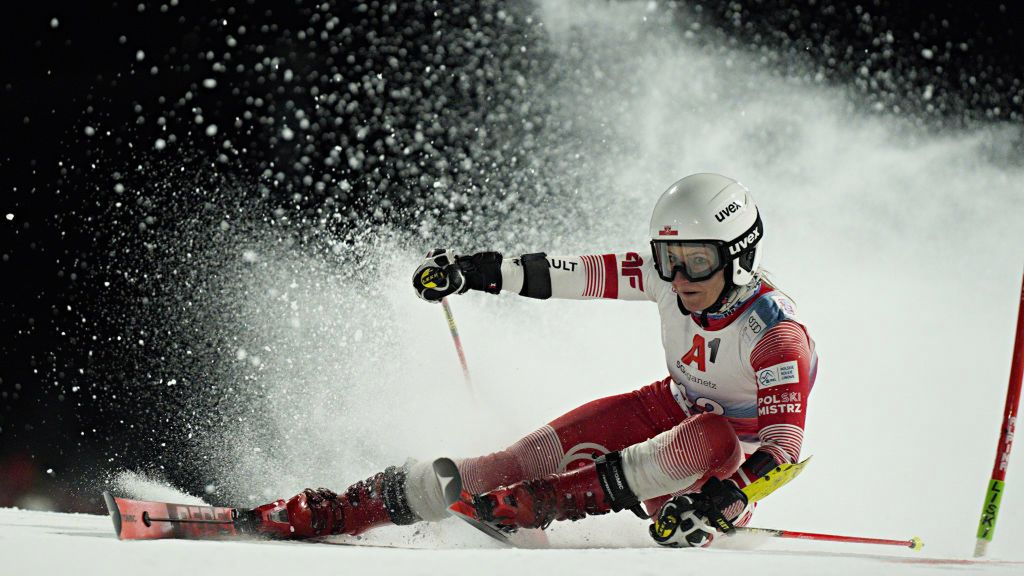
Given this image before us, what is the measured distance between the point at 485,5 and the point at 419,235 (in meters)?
2.93

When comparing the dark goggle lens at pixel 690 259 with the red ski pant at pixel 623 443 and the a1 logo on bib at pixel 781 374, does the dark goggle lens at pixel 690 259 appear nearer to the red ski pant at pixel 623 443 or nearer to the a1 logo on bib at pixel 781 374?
the a1 logo on bib at pixel 781 374

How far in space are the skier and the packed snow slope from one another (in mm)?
445

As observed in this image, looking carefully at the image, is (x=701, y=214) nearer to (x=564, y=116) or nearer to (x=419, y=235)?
(x=419, y=235)

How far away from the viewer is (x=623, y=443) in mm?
3480

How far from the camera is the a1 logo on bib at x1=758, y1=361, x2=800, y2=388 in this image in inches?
113

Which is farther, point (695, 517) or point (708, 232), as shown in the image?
point (708, 232)

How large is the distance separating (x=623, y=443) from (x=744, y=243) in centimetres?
101

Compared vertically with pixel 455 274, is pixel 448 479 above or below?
below

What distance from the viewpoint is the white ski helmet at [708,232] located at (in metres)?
3.09

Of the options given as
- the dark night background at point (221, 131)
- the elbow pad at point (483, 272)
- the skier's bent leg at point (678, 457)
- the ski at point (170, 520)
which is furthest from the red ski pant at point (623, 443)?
the dark night background at point (221, 131)

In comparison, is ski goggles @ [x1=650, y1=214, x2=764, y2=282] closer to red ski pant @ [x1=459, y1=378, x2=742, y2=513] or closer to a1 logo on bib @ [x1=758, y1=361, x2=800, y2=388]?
a1 logo on bib @ [x1=758, y1=361, x2=800, y2=388]

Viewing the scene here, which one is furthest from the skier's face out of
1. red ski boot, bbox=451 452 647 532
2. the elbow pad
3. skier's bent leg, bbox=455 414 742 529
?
the elbow pad

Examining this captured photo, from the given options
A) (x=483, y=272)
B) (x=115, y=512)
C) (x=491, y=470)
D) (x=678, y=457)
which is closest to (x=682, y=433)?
(x=678, y=457)

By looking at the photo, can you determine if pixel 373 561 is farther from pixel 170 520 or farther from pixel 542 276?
pixel 542 276
